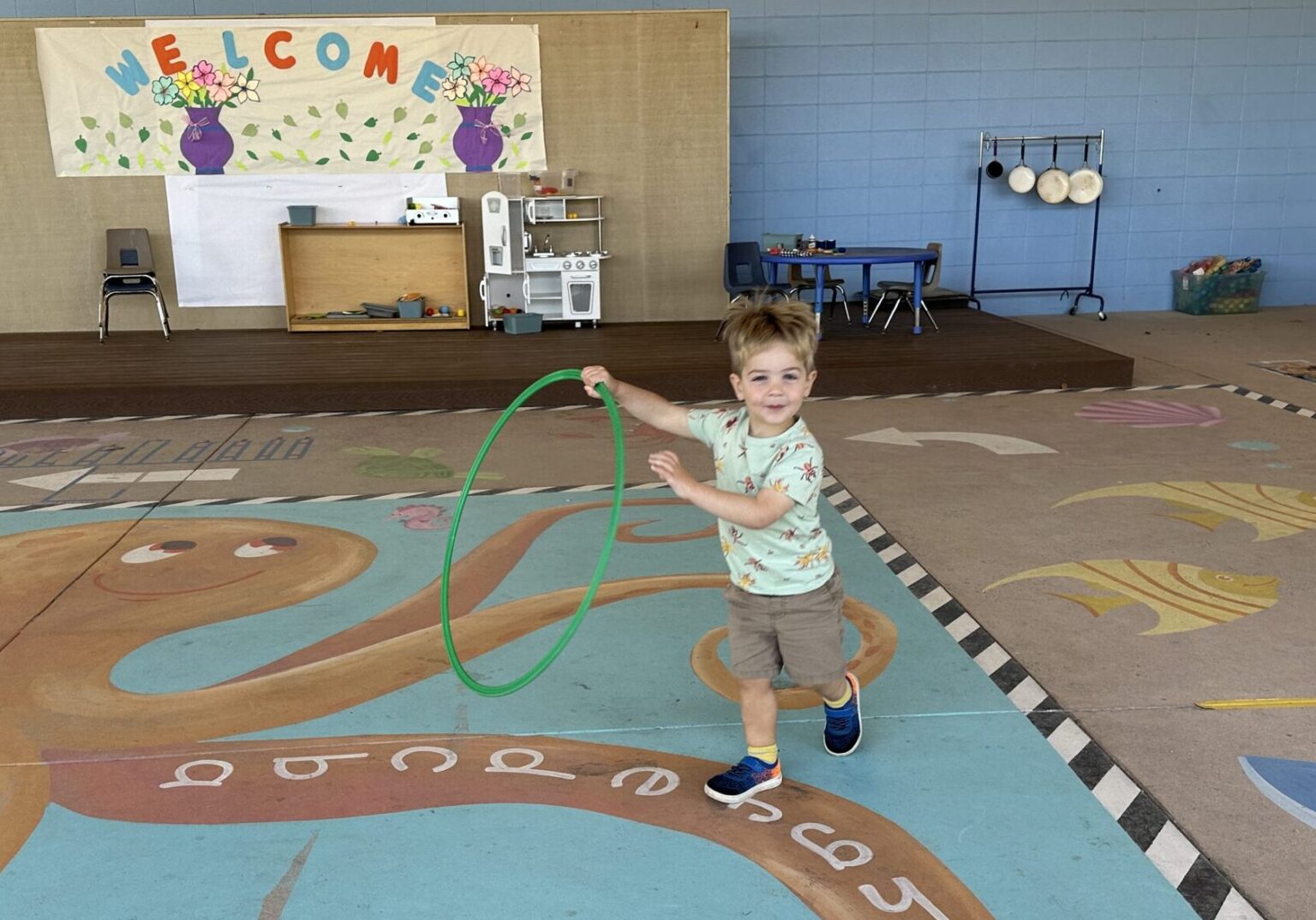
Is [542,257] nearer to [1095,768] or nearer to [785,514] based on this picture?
[785,514]

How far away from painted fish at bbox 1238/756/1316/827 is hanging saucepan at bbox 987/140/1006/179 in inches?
297

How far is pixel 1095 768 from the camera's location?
2.21m

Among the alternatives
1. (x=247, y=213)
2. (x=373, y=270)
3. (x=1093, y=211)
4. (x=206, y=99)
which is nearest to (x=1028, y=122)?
(x=1093, y=211)

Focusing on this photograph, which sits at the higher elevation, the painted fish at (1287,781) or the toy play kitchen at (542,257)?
the toy play kitchen at (542,257)

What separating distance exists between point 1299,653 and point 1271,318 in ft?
23.6

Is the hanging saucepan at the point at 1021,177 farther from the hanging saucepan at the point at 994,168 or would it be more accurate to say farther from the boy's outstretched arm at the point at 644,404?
the boy's outstretched arm at the point at 644,404

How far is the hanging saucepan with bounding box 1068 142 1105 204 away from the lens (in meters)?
9.00

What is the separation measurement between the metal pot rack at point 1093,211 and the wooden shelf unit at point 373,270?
4318 millimetres

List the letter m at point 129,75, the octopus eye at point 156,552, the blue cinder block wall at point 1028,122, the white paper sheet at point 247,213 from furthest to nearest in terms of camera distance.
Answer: the blue cinder block wall at point 1028,122 < the white paper sheet at point 247,213 < the letter m at point 129,75 < the octopus eye at point 156,552

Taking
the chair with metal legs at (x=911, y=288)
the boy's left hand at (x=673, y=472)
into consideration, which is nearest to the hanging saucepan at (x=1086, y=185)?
the chair with metal legs at (x=911, y=288)

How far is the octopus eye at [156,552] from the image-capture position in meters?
3.53

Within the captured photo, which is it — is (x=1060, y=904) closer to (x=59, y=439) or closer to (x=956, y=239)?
(x=59, y=439)

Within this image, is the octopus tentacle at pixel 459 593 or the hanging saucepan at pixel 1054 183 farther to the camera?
the hanging saucepan at pixel 1054 183

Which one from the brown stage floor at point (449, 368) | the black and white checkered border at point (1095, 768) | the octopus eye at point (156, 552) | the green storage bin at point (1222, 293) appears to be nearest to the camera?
the black and white checkered border at point (1095, 768)
